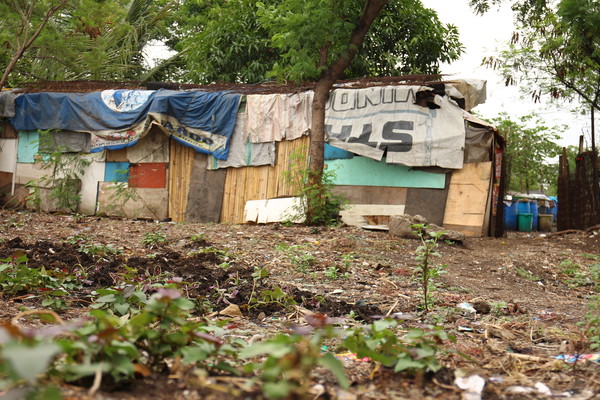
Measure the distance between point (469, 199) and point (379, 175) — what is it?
150 cm

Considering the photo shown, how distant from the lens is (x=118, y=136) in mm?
10625

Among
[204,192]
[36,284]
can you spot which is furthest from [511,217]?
[36,284]

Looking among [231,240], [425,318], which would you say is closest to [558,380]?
[425,318]

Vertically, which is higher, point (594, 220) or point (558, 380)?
point (594, 220)

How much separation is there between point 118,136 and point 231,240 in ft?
17.3

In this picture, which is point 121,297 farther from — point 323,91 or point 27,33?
point 27,33

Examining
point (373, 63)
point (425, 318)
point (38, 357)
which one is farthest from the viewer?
point (373, 63)

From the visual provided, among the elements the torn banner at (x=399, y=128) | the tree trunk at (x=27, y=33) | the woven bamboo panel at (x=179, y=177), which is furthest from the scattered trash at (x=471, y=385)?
the tree trunk at (x=27, y=33)

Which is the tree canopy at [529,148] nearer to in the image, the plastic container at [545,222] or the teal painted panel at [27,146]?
the plastic container at [545,222]

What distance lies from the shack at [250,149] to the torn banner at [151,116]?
0.9 inches

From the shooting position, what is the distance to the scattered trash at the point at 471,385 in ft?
5.16

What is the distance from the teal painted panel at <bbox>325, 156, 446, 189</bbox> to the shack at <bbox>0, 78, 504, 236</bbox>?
0.06 feet

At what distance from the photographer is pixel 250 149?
32.7ft

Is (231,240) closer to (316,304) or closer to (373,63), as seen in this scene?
(316,304)
